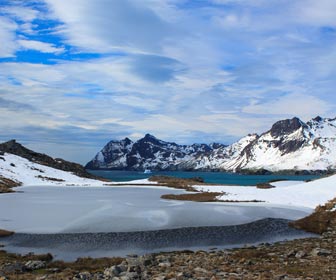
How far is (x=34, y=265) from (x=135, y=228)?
47.2 ft

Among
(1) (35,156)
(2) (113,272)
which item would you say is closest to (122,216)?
(2) (113,272)

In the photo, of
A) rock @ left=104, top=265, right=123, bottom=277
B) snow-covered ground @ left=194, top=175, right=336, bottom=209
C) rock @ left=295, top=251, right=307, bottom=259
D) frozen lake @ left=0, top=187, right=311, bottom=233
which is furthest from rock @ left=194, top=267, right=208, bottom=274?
snow-covered ground @ left=194, top=175, right=336, bottom=209

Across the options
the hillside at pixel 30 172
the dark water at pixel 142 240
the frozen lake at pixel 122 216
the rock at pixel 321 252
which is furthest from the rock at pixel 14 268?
the hillside at pixel 30 172

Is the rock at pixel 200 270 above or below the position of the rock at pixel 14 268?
above

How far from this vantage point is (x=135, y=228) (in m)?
35.8

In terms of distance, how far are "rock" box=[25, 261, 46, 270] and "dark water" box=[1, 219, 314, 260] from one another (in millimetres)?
3323

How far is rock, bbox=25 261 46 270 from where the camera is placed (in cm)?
2188

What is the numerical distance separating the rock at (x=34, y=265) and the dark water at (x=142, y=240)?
3.32m

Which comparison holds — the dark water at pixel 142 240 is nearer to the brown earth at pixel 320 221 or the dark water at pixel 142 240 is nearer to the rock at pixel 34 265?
the brown earth at pixel 320 221

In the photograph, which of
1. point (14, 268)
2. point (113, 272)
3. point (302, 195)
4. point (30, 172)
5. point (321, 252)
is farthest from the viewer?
point (30, 172)

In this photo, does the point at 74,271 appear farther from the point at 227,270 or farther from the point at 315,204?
the point at 315,204

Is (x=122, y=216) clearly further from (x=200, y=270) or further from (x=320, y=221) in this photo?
(x=200, y=270)

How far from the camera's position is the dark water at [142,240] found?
28.2 meters

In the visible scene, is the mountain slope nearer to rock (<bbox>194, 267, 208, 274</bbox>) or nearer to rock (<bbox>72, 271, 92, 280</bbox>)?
rock (<bbox>72, 271, 92, 280</bbox>)
